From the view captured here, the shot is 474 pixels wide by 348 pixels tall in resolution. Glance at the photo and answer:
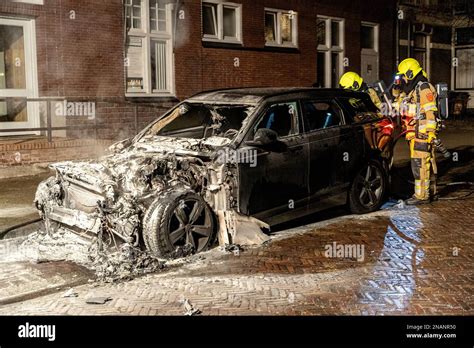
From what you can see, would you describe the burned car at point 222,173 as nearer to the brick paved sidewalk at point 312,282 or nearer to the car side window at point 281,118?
the car side window at point 281,118

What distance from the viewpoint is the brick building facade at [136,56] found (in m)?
13.2

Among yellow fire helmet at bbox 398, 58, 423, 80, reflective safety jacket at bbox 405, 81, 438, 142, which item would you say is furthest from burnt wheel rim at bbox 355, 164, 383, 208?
yellow fire helmet at bbox 398, 58, 423, 80

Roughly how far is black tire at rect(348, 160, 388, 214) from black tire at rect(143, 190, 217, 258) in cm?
260

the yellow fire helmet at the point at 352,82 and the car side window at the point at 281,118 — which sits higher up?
the yellow fire helmet at the point at 352,82

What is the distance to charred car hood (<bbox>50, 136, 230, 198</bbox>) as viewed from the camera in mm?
6387

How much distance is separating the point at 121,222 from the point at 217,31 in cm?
1186

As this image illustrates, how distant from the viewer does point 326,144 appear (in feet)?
25.9

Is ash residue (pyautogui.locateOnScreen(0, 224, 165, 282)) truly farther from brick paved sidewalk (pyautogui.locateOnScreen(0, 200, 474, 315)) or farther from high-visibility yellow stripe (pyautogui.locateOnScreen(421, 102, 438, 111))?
high-visibility yellow stripe (pyautogui.locateOnScreen(421, 102, 438, 111))

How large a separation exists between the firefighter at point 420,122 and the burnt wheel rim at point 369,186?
0.93 meters

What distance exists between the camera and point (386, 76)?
2367cm

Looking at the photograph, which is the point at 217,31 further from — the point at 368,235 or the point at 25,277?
the point at 25,277

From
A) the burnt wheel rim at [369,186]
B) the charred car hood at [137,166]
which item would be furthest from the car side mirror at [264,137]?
the burnt wheel rim at [369,186]

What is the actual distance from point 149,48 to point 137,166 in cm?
964
